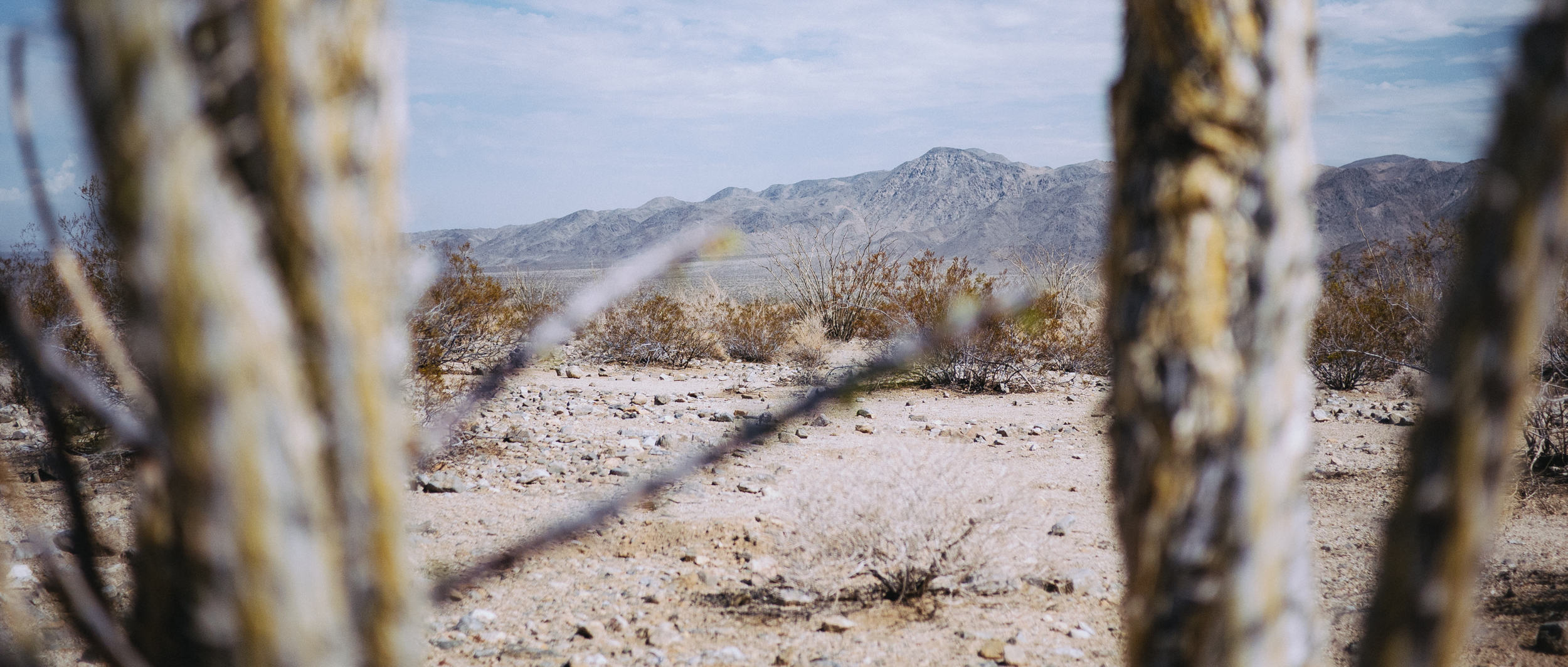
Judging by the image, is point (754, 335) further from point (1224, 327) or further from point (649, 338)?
point (1224, 327)

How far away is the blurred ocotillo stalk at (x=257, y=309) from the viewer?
45 centimetres

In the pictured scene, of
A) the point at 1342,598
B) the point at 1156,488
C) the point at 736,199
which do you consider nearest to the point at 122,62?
the point at 1156,488

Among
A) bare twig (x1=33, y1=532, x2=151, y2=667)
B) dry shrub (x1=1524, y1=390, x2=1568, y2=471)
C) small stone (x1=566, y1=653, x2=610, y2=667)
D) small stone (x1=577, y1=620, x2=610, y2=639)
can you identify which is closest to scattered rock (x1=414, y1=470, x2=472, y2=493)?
small stone (x1=577, y1=620, x2=610, y2=639)

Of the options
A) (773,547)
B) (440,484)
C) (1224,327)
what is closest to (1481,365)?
(1224,327)

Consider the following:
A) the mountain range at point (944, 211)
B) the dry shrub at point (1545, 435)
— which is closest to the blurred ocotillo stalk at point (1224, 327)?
the dry shrub at point (1545, 435)

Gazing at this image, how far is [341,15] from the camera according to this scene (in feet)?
1.65

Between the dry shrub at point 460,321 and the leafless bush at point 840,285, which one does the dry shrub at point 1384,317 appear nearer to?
the leafless bush at point 840,285

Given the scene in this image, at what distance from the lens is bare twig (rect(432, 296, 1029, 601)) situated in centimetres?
87

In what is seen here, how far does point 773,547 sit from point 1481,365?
15.0 ft

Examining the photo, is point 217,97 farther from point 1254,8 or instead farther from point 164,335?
point 1254,8

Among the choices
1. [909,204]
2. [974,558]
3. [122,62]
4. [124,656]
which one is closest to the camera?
[122,62]

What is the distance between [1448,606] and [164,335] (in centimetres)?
87

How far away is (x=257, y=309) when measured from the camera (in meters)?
0.47

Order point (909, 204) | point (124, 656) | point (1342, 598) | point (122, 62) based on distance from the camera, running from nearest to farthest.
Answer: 1. point (122, 62)
2. point (124, 656)
3. point (1342, 598)
4. point (909, 204)
